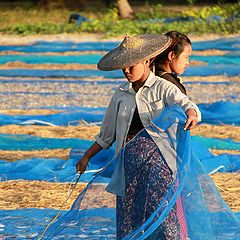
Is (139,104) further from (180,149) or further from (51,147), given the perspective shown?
(51,147)

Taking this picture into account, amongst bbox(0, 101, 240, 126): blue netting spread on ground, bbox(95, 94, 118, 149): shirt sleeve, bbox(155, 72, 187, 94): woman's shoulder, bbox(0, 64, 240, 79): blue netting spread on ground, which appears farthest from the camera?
bbox(0, 64, 240, 79): blue netting spread on ground

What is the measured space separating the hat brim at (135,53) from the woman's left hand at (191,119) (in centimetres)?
34

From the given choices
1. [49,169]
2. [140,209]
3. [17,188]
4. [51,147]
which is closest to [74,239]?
[140,209]

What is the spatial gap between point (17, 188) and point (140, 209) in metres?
2.51

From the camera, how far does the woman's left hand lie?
3.92 m

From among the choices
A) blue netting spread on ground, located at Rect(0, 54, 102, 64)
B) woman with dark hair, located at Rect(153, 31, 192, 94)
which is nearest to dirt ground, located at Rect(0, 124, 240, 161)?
woman with dark hair, located at Rect(153, 31, 192, 94)

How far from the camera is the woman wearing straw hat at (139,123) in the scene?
4000 mm

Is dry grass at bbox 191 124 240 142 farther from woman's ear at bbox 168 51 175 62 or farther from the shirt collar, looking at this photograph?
the shirt collar

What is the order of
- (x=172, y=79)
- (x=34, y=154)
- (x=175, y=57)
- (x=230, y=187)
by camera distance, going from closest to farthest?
(x=172, y=79) < (x=175, y=57) < (x=230, y=187) < (x=34, y=154)

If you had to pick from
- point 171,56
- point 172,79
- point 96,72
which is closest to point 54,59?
point 96,72

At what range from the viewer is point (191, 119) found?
3.92 metres

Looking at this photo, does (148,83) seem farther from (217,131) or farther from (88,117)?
(88,117)

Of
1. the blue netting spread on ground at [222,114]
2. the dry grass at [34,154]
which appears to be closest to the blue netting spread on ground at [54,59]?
the blue netting spread on ground at [222,114]

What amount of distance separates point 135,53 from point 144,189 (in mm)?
631
